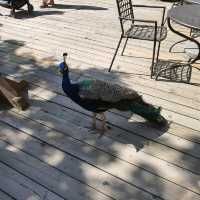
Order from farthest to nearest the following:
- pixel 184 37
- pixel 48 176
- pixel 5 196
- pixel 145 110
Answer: pixel 184 37 < pixel 145 110 < pixel 48 176 < pixel 5 196

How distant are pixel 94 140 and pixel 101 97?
0.53 m

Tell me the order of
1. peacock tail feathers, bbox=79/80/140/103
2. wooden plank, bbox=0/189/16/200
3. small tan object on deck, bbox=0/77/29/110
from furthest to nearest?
small tan object on deck, bbox=0/77/29/110 < peacock tail feathers, bbox=79/80/140/103 < wooden plank, bbox=0/189/16/200

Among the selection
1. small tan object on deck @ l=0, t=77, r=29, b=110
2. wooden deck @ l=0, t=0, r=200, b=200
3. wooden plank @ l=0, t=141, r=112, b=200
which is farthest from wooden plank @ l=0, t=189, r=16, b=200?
small tan object on deck @ l=0, t=77, r=29, b=110

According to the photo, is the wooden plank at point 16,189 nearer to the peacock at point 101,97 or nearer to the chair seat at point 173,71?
the peacock at point 101,97

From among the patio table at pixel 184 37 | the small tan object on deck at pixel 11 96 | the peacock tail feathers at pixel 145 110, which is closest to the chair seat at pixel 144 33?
the patio table at pixel 184 37

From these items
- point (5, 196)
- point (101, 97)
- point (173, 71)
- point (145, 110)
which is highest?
point (101, 97)

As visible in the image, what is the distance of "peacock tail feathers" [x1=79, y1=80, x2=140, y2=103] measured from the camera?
3.48 metres

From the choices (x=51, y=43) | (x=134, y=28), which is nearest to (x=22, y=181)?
(x=134, y=28)

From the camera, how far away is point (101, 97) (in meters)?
3.49

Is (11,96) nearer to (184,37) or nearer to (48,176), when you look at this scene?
(48,176)

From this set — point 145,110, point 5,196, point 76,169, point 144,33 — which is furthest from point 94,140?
point 144,33

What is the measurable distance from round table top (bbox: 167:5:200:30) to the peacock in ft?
3.70

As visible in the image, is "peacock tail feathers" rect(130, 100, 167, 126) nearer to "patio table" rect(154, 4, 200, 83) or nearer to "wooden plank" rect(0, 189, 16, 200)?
"patio table" rect(154, 4, 200, 83)

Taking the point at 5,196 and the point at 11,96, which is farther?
the point at 11,96
